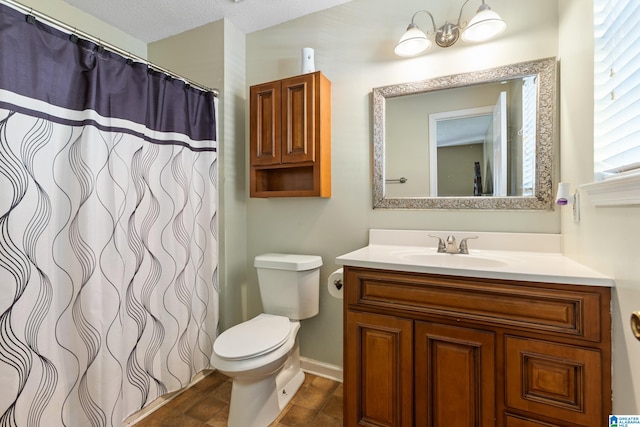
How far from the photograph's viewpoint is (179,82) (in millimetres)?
1662

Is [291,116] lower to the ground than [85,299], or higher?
higher

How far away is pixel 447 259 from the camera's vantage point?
4.44ft

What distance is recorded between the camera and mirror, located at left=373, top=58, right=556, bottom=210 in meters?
1.36

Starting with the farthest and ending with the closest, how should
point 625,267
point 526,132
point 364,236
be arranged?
1. point 364,236
2. point 526,132
3. point 625,267

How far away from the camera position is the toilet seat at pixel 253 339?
1.28m

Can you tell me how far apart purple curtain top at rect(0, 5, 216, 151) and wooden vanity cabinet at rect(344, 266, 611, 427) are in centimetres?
131

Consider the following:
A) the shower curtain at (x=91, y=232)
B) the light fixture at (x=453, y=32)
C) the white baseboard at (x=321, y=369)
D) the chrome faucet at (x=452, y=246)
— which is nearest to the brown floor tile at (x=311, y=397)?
the white baseboard at (x=321, y=369)

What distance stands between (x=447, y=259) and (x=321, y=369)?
1125 mm

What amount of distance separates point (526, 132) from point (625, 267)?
841 millimetres

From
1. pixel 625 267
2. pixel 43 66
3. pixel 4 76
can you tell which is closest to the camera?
pixel 625 267

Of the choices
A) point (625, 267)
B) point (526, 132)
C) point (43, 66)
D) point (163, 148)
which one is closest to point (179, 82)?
point (163, 148)

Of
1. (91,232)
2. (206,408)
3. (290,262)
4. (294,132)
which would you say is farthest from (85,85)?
(206,408)

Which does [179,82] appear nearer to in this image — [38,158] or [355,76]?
[38,158]

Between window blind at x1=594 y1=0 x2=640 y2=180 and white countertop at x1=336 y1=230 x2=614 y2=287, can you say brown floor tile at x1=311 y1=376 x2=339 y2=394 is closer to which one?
white countertop at x1=336 y1=230 x2=614 y2=287
